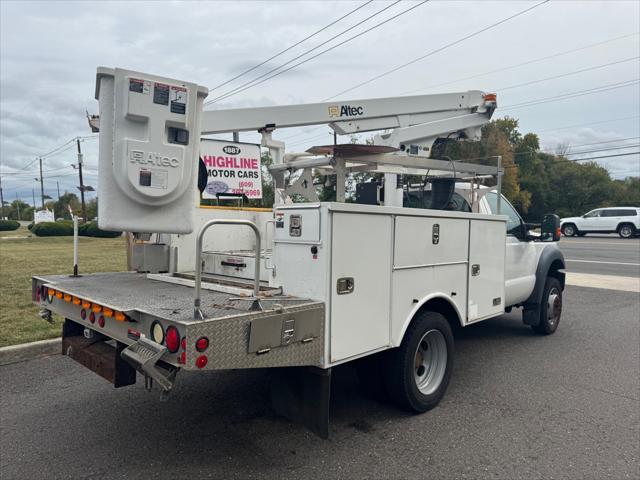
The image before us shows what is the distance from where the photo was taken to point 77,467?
3.23 meters

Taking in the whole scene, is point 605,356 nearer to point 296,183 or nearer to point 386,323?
point 386,323

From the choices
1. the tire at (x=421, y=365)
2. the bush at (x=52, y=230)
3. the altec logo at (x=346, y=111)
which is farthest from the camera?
the bush at (x=52, y=230)

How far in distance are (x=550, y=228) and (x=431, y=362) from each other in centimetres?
308

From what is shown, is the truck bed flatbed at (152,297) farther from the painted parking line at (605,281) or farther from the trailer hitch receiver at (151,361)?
the painted parking line at (605,281)

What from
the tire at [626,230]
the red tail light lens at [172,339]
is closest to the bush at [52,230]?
the red tail light lens at [172,339]

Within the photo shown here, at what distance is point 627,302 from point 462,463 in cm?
785

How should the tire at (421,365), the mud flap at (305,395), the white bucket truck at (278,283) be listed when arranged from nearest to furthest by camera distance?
1. the white bucket truck at (278,283)
2. the mud flap at (305,395)
3. the tire at (421,365)

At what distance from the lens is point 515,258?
587cm

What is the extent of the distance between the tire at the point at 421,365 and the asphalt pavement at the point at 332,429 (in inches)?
6.7

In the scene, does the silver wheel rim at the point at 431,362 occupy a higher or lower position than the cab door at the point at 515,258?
lower

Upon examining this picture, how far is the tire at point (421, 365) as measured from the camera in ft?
12.6

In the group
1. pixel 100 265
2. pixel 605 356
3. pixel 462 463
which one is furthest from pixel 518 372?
pixel 100 265

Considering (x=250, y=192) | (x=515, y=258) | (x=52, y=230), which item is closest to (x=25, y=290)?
(x=250, y=192)

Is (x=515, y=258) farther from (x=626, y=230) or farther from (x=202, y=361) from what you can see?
(x=626, y=230)
